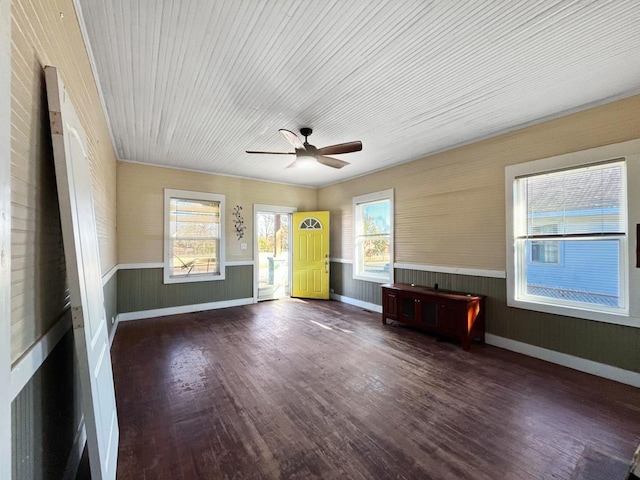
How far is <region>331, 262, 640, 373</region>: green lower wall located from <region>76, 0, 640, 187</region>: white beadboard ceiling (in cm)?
213

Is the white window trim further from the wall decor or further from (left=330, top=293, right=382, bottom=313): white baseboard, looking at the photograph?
the wall decor

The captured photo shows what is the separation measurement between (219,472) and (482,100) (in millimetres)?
3887

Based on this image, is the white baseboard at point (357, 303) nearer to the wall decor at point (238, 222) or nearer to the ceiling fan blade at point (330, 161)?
the wall decor at point (238, 222)

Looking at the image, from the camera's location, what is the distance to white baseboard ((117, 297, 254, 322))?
4834 mm

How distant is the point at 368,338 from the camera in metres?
3.97

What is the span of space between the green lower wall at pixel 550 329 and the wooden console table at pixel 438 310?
173 mm

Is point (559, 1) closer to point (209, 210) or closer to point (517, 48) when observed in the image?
point (517, 48)

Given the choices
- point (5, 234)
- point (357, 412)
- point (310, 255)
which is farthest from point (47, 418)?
point (310, 255)

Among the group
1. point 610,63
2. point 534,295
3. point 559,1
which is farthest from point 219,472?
point 610,63

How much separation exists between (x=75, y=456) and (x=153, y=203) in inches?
173

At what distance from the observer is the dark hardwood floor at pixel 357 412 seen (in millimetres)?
1756

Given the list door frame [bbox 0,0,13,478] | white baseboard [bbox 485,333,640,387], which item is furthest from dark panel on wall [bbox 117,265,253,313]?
door frame [bbox 0,0,13,478]

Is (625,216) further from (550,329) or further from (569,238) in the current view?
(550,329)

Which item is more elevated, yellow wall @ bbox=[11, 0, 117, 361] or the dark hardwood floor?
yellow wall @ bbox=[11, 0, 117, 361]
